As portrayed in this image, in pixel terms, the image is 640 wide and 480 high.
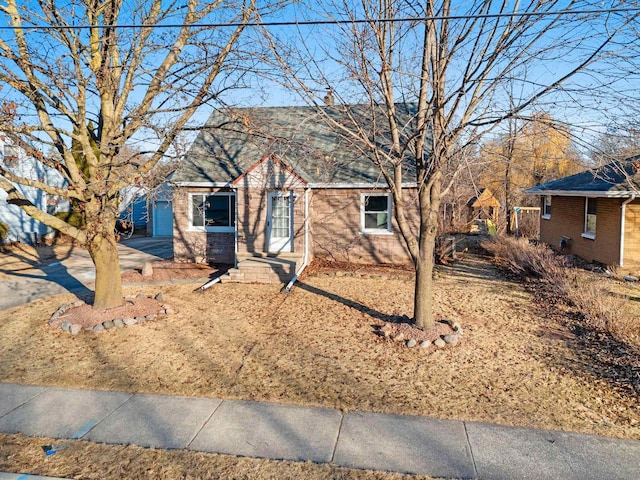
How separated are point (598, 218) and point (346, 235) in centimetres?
825

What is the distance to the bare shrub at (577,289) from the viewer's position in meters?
7.55

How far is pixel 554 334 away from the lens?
7.65 meters

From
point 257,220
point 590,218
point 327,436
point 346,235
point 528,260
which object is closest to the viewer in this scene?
point 327,436

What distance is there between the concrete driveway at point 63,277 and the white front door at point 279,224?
4.90 meters

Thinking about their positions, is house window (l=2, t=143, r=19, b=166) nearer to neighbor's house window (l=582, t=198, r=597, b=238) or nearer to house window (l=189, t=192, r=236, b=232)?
house window (l=189, t=192, r=236, b=232)

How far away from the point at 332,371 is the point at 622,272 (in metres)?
11.1

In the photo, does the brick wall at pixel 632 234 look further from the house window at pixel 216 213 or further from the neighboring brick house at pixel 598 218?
the house window at pixel 216 213

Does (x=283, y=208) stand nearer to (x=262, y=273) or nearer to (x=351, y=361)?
(x=262, y=273)

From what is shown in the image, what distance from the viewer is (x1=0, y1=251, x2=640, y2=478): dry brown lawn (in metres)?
5.11

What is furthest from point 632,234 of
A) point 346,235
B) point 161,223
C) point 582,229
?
point 161,223

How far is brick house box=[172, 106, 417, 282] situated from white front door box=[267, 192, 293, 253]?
0.10 ft

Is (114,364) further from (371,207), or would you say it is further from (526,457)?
(371,207)

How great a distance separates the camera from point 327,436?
441cm

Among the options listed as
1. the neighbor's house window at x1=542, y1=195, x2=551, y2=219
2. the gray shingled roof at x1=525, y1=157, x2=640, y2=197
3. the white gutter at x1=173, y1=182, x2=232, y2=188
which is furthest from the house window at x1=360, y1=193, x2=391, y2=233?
the neighbor's house window at x1=542, y1=195, x2=551, y2=219
